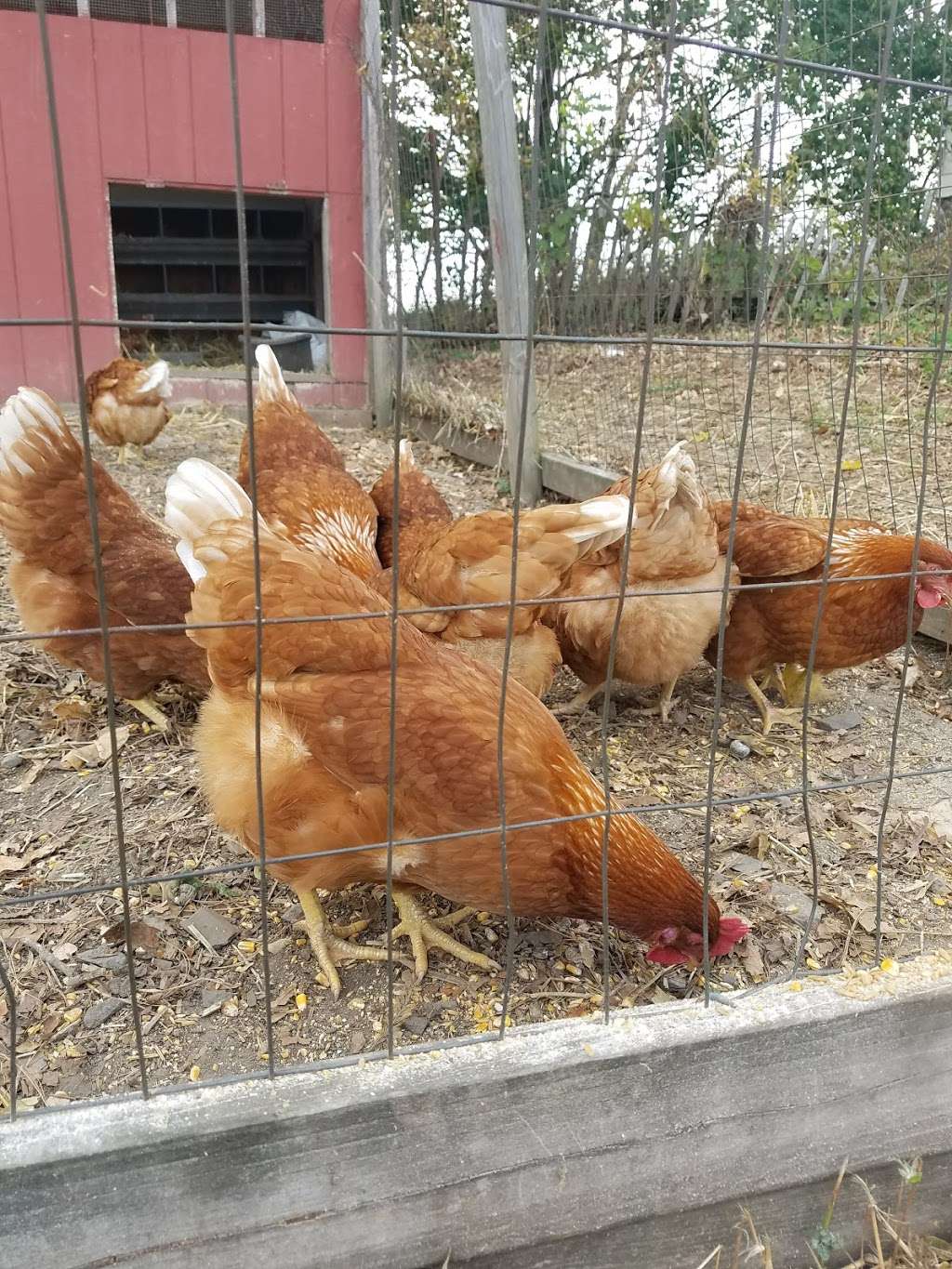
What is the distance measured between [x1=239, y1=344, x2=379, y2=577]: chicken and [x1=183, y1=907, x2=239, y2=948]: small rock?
1.23 meters

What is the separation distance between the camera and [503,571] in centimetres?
304

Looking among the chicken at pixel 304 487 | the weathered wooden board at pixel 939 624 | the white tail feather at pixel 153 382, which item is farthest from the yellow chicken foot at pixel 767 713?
the white tail feather at pixel 153 382

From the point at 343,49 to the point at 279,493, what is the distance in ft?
18.6

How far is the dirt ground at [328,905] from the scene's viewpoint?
1.92 m

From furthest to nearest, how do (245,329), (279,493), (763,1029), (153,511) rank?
1. (153,511)
2. (279,493)
3. (763,1029)
4. (245,329)

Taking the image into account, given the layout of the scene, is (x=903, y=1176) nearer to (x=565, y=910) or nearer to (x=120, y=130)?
(x=565, y=910)

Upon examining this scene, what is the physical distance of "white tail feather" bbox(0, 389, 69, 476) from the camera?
2.87 meters

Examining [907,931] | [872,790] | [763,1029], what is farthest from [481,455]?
[763,1029]

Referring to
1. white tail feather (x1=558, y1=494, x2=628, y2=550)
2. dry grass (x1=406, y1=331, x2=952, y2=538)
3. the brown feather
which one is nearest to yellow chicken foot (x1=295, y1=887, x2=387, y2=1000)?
the brown feather

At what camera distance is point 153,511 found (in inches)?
206

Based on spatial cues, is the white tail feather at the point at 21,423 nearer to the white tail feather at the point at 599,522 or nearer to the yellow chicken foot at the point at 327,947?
the white tail feather at the point at 599,522

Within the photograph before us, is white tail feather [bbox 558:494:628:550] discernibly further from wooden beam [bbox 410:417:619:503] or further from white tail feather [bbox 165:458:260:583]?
wooden beam [bbox 410:417:619:503]

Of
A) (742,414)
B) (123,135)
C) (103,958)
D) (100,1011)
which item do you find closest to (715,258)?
(742,414)

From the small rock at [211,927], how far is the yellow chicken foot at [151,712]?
3.43 feet
